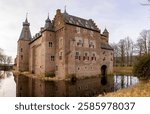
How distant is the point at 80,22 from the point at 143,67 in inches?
830

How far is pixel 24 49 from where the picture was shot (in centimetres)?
4412

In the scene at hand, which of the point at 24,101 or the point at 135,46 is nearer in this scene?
the point at 24,101

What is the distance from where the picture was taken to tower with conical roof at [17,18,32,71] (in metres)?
43.8

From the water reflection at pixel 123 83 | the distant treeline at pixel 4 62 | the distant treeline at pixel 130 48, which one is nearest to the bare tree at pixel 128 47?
the distant treeline at pixel 130 48

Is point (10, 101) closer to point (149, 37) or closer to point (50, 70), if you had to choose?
point (50, 70)

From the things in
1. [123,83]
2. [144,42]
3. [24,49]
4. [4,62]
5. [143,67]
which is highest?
[144,42]

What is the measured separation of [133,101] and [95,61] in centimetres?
2752

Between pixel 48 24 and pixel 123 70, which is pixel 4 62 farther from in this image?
pixel 123 70

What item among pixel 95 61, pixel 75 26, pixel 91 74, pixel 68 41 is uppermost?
pixel 75 26

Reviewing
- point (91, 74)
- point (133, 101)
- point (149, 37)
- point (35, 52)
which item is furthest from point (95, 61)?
point (133, 101)

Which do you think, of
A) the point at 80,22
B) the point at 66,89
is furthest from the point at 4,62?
the point at 66,89

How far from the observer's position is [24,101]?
20.1 feet

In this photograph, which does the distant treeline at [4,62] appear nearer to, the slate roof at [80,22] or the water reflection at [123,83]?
the slate roof at [80,22]

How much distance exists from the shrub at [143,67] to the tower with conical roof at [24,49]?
35165mm
